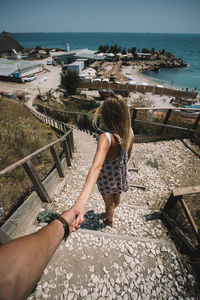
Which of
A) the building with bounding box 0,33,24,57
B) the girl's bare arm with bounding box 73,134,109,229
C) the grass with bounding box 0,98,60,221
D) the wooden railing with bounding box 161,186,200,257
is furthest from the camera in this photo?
the building with bounding box 0,33,24,57

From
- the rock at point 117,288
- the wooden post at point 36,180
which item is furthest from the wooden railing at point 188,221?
the wooden post at point 36,180

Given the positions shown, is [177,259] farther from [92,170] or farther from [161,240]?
[92,170]

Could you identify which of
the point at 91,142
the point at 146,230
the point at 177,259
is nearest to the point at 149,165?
the point at 146,230

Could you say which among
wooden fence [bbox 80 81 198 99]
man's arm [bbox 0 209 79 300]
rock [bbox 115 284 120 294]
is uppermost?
man's arm [bbox 0 209 79 300]

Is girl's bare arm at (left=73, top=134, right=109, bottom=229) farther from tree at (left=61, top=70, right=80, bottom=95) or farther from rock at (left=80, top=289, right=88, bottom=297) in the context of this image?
tree at (left=61, top=70, right=80, bottom=95)

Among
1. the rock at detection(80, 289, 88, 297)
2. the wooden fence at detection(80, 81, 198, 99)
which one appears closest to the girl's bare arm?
the rock at detection(80, 289, 88, 297)

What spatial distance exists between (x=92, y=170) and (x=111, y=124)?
689mm

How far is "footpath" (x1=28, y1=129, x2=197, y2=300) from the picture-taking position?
7.02ft

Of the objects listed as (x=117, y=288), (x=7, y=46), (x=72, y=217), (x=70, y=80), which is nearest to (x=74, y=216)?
(x=72, y=217)

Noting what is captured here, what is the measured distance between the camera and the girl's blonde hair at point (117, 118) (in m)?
1.73

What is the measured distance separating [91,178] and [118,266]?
6.77ft

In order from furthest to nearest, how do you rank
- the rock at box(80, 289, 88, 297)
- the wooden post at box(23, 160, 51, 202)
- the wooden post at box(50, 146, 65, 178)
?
1. the wooden post at box(50, 146, 65, 178)
2. the wooden post at box(23, 160, 51, 202)
3. the rock at box(80, 289, 88, 297)

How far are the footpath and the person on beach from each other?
1.16m

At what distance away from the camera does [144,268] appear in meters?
2.40
